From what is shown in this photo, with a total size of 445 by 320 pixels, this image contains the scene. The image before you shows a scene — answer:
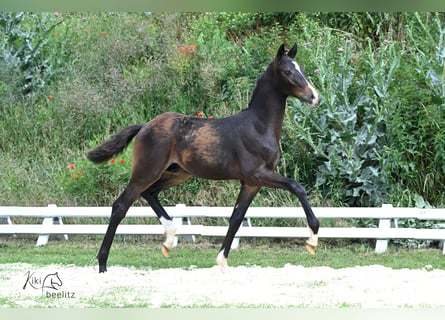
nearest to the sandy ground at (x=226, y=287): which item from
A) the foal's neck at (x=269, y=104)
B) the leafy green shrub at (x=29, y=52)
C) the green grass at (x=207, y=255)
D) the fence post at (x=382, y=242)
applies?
the green grass at (x=207, y=255)

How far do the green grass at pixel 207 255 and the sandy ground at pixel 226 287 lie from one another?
14.0 inches

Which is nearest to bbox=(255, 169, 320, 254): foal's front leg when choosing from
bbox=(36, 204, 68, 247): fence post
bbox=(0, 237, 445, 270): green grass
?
bbox=(0, 237, 445, 270): green grass

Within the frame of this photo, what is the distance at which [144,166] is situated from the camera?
6320 mm

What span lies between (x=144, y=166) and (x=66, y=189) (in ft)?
11.1

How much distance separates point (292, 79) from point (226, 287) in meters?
1.90

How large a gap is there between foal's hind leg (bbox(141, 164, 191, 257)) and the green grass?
0.48 m

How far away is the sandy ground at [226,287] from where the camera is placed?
201 inches

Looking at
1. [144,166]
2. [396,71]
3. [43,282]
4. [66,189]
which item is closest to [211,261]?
[144,166]

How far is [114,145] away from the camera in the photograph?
A: 6672mm

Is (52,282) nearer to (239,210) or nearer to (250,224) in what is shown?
(239,210)

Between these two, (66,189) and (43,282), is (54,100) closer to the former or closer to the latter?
(66,189)

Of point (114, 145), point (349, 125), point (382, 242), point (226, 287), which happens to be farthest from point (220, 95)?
point (226, 287)

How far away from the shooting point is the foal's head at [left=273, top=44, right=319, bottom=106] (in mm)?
5922

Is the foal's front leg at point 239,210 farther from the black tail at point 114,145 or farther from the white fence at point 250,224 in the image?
the white fence at point 250,224
